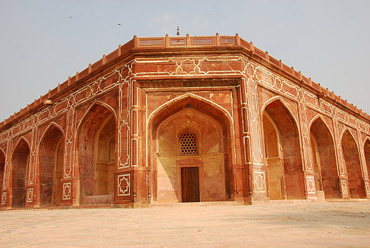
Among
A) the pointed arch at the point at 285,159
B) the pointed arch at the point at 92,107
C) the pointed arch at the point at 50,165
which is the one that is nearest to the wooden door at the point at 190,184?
the pointed arch at the point at 285,159

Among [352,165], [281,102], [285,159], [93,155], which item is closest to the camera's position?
[281,102]

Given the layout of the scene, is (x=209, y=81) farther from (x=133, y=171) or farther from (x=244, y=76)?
(x=133, y=171)

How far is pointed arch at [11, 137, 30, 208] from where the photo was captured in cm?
1772

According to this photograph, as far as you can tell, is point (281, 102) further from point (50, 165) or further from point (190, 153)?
point (50, 165)

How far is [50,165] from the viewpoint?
15.6 metres

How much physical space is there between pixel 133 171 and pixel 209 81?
3885 millimetres

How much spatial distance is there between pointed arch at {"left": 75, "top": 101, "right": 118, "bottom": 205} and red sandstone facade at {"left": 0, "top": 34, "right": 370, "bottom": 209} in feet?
0.13

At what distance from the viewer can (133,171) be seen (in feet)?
33.0

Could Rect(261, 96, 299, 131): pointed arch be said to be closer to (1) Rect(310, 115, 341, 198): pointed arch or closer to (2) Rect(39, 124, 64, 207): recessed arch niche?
(1) Rect(310, 115, 341, 198): pointed arch

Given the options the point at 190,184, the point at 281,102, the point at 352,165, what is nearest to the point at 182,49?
the point at 281,102

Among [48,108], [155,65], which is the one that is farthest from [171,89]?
[48,108]

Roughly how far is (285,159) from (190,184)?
402 centimetres

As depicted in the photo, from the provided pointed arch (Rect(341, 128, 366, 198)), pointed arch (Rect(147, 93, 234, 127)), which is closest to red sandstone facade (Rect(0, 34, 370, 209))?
pointed arch (Rect(147, 93, 234, 127))

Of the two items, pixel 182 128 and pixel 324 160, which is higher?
pixel 182 128
